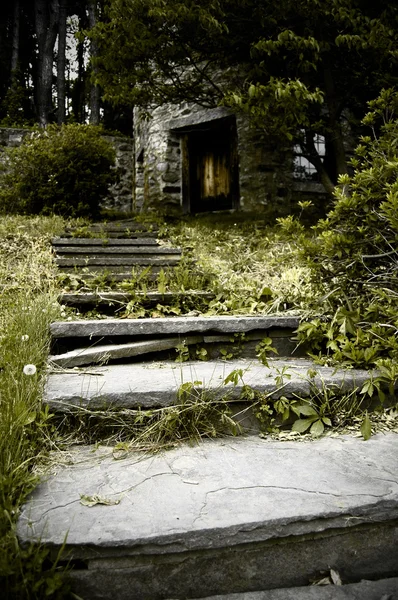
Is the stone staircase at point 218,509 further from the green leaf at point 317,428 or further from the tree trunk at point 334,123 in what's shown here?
the tree trunk at point 334,123

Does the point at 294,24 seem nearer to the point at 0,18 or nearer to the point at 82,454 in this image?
the point at 82,454

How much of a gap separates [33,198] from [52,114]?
28.1ft

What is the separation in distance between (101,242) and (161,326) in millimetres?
2857

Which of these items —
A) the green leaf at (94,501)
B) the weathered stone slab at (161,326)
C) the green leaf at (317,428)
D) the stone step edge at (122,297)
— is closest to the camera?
the green leaf at (94,501)

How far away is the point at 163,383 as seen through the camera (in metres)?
1.74

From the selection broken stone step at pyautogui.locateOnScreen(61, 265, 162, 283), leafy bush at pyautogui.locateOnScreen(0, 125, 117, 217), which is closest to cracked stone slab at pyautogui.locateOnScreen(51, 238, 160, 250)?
broken stone step at pyautogui.locateOnScreen(61, 265, 162, 283)

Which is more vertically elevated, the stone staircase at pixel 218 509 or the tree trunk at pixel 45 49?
the tree trunk at pixel 45 49

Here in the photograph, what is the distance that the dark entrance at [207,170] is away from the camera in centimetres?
838

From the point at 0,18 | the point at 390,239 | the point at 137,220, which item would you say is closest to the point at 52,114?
the point at 0,18

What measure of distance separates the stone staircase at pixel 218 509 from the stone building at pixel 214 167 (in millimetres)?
6368

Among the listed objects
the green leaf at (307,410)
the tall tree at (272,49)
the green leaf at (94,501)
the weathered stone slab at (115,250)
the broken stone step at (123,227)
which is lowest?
the green leaf at (94,501)

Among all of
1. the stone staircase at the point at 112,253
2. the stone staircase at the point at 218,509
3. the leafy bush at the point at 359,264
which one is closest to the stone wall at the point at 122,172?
the stone staircase at the point at 112,253

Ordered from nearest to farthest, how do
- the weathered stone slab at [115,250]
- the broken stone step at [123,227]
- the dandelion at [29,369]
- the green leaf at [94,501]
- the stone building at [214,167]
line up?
the green leaf at [94,501], the dandelion at [29,369], the weathered stone slab at [115,250], the broken stone step at [123,227], the stone building at [214,167]

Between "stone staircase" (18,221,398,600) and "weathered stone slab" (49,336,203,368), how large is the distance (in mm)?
293
